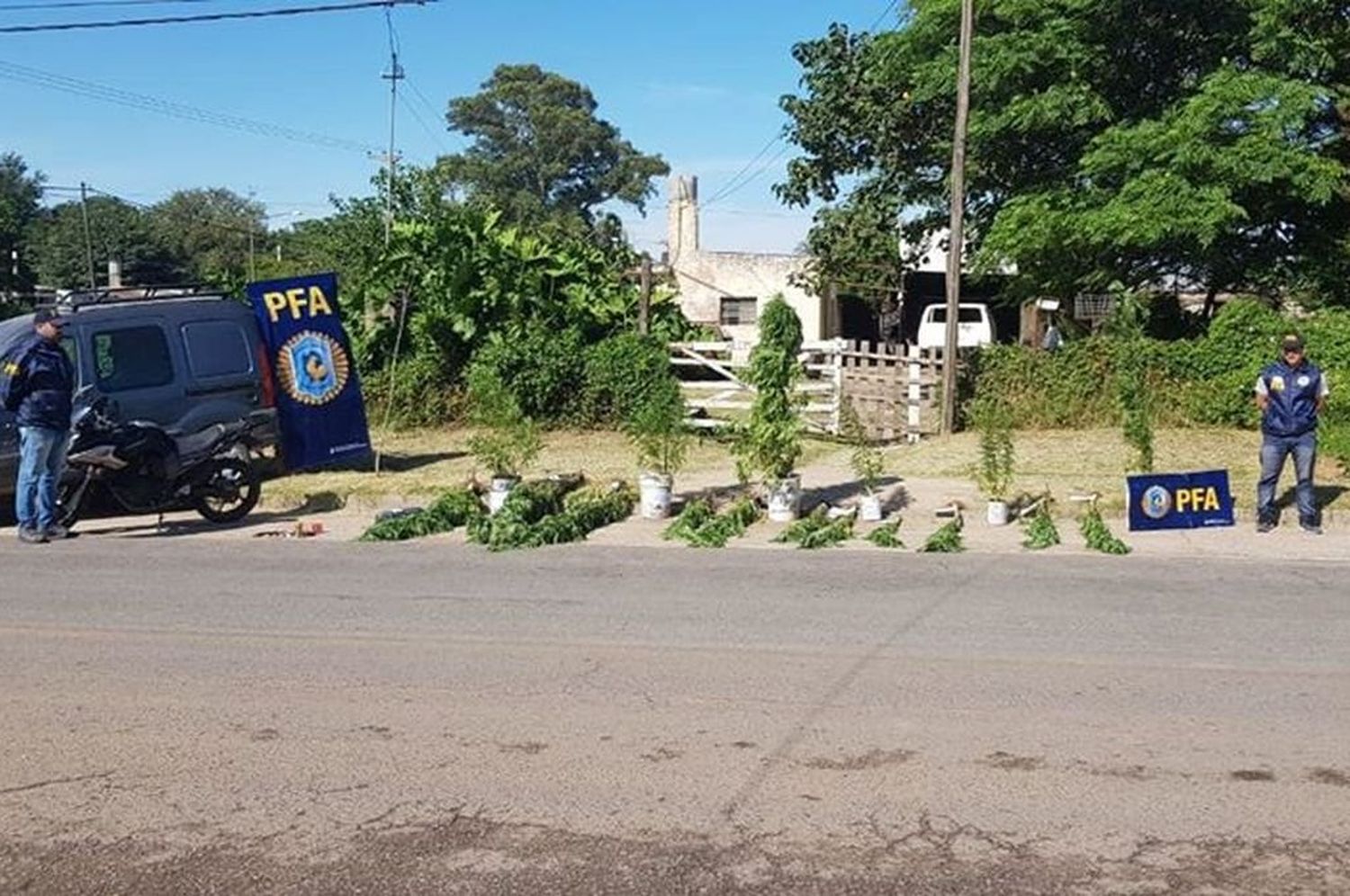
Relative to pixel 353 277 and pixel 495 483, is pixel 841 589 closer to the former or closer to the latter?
pixel 495 483

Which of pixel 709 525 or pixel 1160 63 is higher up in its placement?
pixel 1160 63

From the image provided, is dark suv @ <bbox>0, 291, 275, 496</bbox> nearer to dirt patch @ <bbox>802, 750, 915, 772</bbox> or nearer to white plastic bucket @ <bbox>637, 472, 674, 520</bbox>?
white plastic bucket @ <bbox>637, 472, 674, 520</bbox>

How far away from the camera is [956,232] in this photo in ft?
59.9

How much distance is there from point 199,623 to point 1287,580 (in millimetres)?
7523

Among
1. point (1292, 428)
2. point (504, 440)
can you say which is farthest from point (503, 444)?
point (1292, 428)

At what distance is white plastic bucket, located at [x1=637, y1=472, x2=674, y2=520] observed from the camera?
13156mm

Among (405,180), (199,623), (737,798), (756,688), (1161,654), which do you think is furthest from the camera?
(405,180)

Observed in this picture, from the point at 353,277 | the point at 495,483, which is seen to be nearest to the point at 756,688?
the point at 495,483

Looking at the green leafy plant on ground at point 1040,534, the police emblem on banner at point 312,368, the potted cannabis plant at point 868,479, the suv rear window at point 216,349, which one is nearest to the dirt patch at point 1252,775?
the green leafy plant on ground at point 1040,534

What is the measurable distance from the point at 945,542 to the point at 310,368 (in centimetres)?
715

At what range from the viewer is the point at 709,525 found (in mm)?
12227

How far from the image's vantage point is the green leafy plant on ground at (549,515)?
38.6 ft

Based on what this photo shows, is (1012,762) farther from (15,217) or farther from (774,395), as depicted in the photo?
(15,217)

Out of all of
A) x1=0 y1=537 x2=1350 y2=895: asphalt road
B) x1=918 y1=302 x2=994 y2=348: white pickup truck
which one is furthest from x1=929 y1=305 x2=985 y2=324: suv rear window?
x1=0 y1=537 x2=1350 y2=895: asphalt road
